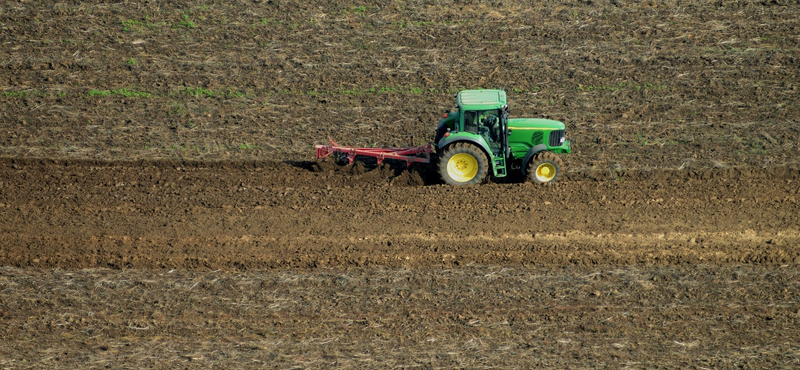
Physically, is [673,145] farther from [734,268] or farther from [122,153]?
[122,153]

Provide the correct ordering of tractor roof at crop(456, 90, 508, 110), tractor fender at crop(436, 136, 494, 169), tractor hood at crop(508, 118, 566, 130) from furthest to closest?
tractor hood at crop(508, 118, 566, 130) → tractor fender at crop(436, 136, 494, 169) → tractor roof at crop(456, 90, 508, 110)

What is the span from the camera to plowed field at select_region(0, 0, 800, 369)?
953cm

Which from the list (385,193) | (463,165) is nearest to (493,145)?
(463,165)

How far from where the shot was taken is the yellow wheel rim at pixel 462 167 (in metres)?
13.8

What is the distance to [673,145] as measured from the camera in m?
15.6

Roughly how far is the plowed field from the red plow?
32 centimetres

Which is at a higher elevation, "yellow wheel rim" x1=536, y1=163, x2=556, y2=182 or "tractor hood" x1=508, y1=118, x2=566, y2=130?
"tractor hood" x1=508, y1=118, x2=566, y2=130

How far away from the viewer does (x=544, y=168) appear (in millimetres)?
13820

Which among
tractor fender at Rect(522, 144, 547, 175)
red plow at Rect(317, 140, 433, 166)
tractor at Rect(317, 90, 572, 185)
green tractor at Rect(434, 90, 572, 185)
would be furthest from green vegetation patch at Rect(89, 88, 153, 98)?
tractor fender at Rect(522, 144, 547, 175)

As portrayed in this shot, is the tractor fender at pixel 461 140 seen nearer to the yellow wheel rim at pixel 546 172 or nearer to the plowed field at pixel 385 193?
the plowed field at pixel 385 193

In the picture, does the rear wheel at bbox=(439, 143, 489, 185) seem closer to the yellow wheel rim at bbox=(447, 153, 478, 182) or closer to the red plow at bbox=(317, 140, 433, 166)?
the yellow wheel rim at bbox=(447, 153, 478, 182)

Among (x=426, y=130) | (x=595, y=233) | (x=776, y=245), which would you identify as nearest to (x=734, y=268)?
(x=776, y=245)

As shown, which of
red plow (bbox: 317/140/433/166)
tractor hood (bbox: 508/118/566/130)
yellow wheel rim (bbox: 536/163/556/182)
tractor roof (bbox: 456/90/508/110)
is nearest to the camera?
tractor roof (bbox: 456/90/508/110)

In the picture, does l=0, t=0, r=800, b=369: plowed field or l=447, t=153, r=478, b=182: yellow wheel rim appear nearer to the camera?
l=0, t=0, r=800, b=369: plowed field
